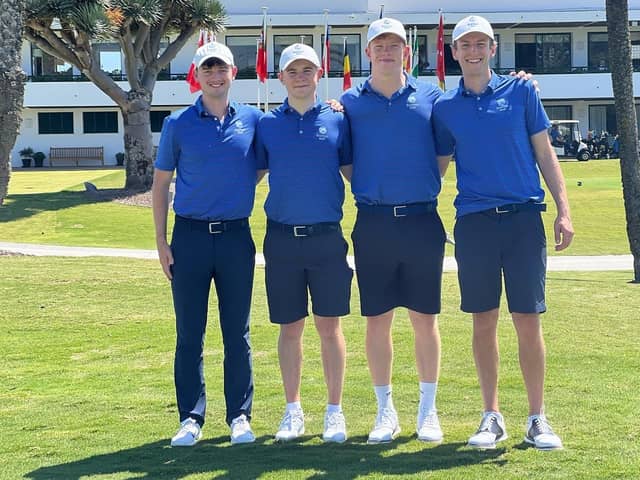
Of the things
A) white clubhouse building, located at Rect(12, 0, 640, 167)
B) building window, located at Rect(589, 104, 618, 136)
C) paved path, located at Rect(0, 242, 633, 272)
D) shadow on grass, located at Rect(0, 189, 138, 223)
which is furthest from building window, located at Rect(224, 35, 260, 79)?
paved path, located at Rect(0, 242, 633, 272)

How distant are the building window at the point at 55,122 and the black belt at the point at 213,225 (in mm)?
49660

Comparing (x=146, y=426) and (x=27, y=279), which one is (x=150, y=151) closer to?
(x=27, y=279)

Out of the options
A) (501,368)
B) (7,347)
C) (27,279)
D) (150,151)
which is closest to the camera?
(501,368)

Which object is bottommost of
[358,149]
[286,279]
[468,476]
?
[468,476]

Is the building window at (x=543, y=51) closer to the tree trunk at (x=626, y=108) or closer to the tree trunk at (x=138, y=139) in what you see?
the tree trunk at (x=138, y=139)

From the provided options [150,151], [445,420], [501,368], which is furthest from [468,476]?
[150,151]

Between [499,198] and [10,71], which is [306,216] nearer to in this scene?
[499,198]

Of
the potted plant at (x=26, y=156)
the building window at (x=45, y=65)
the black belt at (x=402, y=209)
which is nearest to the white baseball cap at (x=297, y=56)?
the black belt at (x=402, y=209)

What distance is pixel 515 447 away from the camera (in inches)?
200

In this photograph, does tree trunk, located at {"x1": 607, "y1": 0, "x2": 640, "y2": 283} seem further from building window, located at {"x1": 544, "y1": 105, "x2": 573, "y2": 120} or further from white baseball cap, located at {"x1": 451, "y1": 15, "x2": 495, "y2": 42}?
building window, located at {"x1": 544, "y1": 105, "x2": 573, "y2": 120}

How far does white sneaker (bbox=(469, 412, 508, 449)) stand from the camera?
5.07 meters

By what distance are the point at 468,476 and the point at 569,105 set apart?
173 ft

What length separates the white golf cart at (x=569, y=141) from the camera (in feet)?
151

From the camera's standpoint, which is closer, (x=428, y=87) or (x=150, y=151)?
(x=428, y=87)
